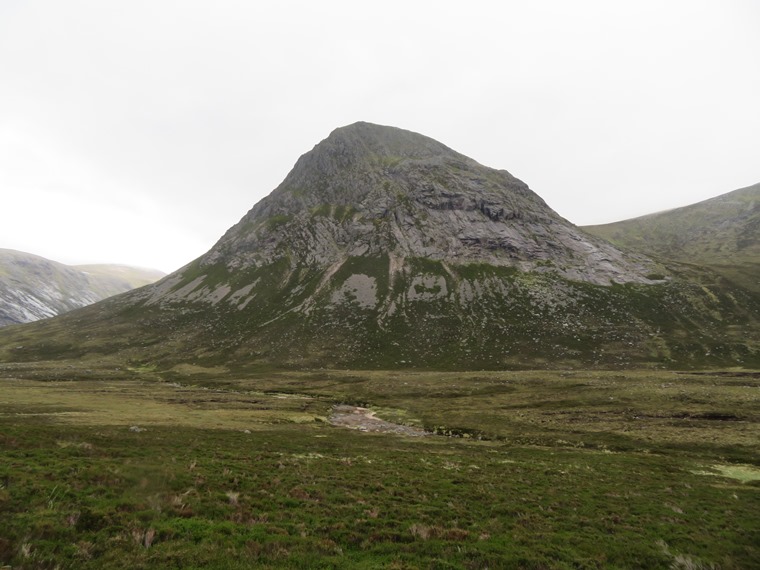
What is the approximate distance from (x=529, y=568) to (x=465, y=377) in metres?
91.7

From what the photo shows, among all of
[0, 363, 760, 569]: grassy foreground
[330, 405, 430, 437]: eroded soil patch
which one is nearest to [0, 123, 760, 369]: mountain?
[330, 405, 430, 437]: eroded soil patch

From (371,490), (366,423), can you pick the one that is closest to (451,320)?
(366,423)

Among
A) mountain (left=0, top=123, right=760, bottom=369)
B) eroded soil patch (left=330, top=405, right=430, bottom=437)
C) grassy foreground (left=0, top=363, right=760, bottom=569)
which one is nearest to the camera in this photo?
grassy foreground (left=0, top=363, right=760, bottom=569)

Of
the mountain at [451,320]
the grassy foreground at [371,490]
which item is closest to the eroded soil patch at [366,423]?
the grassy foreground at [371,490]

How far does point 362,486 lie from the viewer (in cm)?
2472

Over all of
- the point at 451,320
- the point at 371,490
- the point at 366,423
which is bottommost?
the point at 366,423

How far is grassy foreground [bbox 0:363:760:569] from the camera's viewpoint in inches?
590

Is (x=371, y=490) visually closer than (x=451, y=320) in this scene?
Yes

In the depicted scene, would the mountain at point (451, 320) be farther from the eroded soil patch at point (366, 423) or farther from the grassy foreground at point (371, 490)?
the grassy foreground at point (371, 490)

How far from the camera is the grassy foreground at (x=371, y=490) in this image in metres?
15.0

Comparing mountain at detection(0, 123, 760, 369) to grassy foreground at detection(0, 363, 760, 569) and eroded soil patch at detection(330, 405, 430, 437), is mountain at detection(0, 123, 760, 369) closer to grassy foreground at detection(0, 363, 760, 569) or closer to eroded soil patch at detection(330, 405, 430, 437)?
eroded soil patch at detection(330, 405, 430, 437)

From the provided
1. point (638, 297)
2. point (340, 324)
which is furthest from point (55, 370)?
point (638, 297)

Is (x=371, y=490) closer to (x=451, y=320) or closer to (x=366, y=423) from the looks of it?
A: (x=366, y=423)

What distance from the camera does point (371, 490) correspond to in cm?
2409
